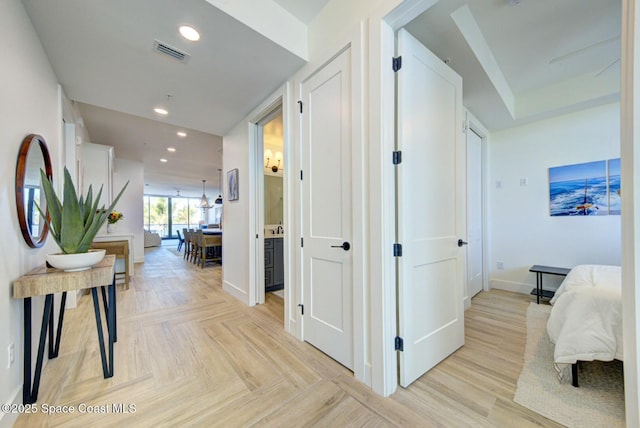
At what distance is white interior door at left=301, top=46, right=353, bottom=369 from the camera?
1.83 m

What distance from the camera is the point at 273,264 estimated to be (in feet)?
12.8

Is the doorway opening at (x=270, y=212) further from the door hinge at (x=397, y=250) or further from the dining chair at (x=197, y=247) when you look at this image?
the dining chair at (x=197, y=247)

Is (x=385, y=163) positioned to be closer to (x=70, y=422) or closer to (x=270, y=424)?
(x=270, y=424)

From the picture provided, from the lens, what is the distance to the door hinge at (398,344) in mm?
1600

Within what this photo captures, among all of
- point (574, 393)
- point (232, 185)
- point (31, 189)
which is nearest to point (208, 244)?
point (232, 185)

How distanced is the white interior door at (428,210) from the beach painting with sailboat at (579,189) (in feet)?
7.86

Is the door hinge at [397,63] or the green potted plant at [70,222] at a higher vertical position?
the door hinge at [397,63]

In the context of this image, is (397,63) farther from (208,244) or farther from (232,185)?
(208,244)

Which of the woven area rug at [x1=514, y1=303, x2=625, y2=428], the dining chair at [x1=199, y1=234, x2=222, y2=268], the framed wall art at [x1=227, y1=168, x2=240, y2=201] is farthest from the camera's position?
the dining chair at [x1=199, y1=234, x2=222, y2=268]

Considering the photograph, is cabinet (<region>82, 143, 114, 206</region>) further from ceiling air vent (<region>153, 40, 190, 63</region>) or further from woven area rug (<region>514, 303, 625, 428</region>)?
woven area rug (<region>514, 303, 625, 428</region>)

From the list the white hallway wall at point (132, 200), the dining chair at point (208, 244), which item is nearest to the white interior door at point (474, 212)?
the dining chair at point (208, 244)

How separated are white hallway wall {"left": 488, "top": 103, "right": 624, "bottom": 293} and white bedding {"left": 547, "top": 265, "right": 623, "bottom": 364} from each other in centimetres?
177

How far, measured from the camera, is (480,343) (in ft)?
7.17

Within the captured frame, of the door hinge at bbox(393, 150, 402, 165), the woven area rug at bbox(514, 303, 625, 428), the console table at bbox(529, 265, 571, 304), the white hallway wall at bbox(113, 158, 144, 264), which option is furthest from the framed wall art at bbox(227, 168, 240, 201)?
the white hallway wall at bbox(113, 158, 144, 264)
